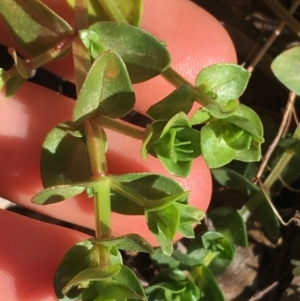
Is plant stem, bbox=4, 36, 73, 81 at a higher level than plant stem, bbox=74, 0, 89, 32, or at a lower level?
lower

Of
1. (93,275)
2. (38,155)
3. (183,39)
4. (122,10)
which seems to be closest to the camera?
(93,275)

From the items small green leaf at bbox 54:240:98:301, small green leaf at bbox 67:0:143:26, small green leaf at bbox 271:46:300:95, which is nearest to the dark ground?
small green leaf at bbox 271:46:300:95

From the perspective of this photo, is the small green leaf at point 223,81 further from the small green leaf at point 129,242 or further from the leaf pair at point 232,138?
the small green leaf at point 129,242

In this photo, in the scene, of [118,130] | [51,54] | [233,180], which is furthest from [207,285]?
[51,54]

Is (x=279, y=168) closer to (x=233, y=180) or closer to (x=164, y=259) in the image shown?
(x=233, y=180)

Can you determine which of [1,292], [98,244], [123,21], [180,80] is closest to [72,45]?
[123,21]

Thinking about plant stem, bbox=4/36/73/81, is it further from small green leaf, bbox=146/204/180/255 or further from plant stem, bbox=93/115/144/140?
small green leaf, bbox=146/204/180/255

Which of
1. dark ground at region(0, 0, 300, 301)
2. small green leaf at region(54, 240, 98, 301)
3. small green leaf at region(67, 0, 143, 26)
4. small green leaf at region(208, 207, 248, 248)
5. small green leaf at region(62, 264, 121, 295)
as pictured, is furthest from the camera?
dark ground at region(0, 0, 300, 301)
